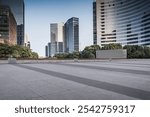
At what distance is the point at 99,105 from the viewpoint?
5727mm

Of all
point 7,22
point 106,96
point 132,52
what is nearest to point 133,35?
point 132,52

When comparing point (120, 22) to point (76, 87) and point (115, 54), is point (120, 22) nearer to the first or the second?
point (115, 54)

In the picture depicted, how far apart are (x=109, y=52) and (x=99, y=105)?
57.3 meters

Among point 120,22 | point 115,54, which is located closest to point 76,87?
point 115,54

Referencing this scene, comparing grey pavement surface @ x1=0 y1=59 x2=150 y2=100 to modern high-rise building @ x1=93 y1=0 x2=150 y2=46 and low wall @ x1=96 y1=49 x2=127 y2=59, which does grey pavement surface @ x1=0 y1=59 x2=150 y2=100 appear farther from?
modern high-rise building @ x1=93 y1=0 x2=150 y2=46

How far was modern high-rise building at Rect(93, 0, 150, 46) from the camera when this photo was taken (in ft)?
456

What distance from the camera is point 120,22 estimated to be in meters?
153

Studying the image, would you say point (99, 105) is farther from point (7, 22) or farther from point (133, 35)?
point (133, 35)

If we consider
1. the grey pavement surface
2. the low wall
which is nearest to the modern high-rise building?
the low wall

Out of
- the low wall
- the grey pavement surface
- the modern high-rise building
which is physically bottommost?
the grey pavement surface

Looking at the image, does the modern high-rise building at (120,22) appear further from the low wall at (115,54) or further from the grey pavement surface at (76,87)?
the grey pavement surface at (76,87)

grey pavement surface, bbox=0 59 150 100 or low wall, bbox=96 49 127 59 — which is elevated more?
low wall, bbox=96 49 127 59

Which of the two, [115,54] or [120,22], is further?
[120,22]

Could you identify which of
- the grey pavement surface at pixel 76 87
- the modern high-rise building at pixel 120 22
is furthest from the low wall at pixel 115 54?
the modern high-rise building at pixel 120 22
